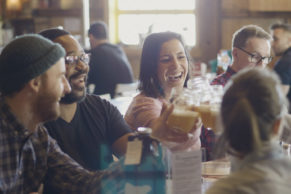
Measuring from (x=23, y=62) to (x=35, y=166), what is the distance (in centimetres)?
43

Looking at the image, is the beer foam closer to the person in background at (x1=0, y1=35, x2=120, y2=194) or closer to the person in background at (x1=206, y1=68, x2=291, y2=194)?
the person in background at (x1=0, y1=35, x2=120, y2=194)

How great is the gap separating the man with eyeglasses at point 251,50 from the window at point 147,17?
3.67 m

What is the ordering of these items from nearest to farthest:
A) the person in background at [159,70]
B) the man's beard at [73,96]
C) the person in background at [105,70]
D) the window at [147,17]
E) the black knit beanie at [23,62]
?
the black knit beanie at [23,62]
the man's beard at [73,96]
the person in background at [159,70]
the person in background at [105,70]
the window at [147,17]

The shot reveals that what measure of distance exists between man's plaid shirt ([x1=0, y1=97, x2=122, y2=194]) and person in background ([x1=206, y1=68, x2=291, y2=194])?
63 cm

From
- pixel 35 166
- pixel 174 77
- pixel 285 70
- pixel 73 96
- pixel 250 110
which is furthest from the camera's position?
pixel 285 70

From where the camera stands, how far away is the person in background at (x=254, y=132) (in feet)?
4.11

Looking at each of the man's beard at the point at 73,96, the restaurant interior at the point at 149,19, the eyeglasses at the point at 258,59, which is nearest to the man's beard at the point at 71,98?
the man's beard at the point at 73,96

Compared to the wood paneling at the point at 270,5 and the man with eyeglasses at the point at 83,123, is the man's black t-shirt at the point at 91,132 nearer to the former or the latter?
the man with eyeglasses at the point at 83,123

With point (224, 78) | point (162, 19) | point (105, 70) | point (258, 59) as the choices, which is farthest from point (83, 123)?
point (162, 19)

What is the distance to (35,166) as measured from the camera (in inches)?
75.1

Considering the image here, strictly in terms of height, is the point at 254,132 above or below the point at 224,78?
above

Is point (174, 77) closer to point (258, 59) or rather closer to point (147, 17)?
point (258, 59)

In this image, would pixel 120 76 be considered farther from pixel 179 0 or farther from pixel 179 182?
pixel 179 182

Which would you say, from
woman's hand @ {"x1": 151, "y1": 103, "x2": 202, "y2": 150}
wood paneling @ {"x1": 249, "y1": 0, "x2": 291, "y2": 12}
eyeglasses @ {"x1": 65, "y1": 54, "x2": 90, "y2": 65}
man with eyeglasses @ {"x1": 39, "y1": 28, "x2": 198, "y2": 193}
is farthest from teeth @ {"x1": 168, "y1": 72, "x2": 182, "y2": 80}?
wood paneling @ {"x1": 249, "y1": 0, "x2": 291, "y2": 12}
